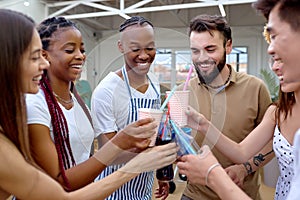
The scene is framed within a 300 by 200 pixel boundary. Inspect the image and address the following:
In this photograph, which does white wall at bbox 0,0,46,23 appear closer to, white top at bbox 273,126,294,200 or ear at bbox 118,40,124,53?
ear at bbox 118,40,124,53

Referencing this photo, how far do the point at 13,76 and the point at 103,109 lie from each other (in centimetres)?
29

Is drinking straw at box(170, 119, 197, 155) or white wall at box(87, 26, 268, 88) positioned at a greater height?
white wall at box(87, 26, 268, 88)

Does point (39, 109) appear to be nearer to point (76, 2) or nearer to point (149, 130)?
point (149, 130)

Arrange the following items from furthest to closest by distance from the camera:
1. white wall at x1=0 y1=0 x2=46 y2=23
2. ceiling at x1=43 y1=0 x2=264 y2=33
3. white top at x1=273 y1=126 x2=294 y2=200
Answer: ceiling at x1=43 y1=0 x2=264 y2=33, white wall at x1=0 y1=0 x2=46 y2=23, white top at x1=273 y1=126 x2=294 y2=200

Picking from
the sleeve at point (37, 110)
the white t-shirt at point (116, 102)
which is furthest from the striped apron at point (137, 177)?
the sleeve at point (37, 110)

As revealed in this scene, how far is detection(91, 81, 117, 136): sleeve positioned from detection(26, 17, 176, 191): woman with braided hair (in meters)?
0.07

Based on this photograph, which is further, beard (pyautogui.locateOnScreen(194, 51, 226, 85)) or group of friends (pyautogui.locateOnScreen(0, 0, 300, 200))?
beard (pyautogui.locateOnScreen(194, 51, 226, 85))

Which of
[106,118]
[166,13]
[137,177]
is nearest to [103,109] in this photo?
[106,118]

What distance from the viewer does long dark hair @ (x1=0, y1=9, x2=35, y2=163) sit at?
0.79 metres

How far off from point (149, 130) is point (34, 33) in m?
0.39

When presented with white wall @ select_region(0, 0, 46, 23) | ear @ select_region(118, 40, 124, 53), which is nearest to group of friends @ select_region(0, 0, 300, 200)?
ear @ select_region(118, 40, 124, 53)

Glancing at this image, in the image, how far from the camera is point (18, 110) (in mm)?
821

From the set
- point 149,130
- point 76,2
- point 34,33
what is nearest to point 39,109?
point 34,33

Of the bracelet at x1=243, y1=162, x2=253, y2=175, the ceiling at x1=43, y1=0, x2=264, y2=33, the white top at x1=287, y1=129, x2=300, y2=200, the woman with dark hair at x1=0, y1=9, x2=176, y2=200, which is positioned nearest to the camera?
the white top at x1=287, y1=129, x2=300, y2=200
